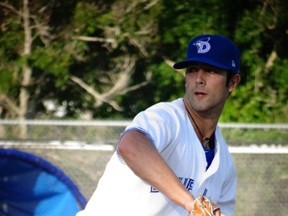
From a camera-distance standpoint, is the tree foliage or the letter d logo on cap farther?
the tree foliage

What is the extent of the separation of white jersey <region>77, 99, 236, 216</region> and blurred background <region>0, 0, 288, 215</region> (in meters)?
5.15

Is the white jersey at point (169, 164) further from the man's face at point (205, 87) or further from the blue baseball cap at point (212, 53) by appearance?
the blue baseball cap at point (212, 53)

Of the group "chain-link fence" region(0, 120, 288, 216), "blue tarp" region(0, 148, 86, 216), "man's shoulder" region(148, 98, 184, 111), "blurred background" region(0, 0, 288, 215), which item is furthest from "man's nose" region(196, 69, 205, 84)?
"blurred background" region(0, 0, 288, 215)

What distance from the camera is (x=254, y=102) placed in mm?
9266

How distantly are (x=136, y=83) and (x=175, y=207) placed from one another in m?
6.26

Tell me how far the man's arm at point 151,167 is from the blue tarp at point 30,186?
2.87 metres

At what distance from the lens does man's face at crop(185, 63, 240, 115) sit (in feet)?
10.5

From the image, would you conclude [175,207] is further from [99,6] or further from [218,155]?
[99,6]

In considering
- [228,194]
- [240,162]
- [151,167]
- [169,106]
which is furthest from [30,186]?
[151,167]

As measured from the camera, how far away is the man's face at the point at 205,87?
319 centimetres

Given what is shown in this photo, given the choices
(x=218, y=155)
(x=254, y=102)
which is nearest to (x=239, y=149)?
(x=254, y=102)

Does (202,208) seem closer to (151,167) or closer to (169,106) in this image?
(151,167)

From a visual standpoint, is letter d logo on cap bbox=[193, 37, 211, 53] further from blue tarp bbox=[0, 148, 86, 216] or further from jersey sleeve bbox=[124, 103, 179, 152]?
blue tarp bbox=[0, 148, 86, 216]

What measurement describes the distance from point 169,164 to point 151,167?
440 millimetres
